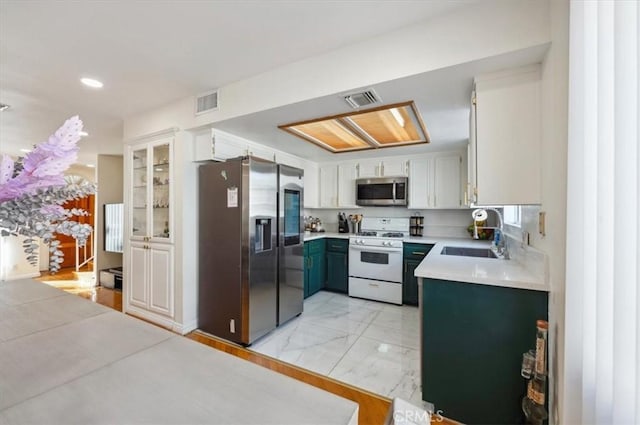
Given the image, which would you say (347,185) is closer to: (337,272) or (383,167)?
(383,167)

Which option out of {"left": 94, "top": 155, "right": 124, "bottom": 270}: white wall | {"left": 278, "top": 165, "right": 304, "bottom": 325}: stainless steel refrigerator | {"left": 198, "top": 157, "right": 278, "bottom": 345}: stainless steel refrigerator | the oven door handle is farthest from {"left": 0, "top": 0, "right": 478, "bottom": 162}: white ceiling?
{"left": 94, "top": 155, "right": 124, "bottom": 270}: white wall

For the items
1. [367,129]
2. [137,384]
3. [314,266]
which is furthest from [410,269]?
[137,384]

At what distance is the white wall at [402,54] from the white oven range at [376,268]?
2360 millimetres

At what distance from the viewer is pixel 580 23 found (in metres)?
0.92

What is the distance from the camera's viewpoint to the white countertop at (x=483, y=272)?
1.50m

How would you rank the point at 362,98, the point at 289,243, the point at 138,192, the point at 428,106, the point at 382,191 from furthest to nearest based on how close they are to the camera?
the point at 382,191, the point at 138,192, the point at 289,243, the point at 428,106, the point at 362,98

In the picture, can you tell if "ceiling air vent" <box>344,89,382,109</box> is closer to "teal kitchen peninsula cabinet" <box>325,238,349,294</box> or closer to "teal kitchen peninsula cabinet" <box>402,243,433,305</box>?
"teal kitchen peninsula cabinet" <box>402,243,433,305</box>

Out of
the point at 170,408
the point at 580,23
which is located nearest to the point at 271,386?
the point at 170,408

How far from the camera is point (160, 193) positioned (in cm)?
310

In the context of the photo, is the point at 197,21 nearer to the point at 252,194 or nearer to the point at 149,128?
the point at 252,194

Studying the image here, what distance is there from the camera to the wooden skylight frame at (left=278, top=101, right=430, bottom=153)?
242cm

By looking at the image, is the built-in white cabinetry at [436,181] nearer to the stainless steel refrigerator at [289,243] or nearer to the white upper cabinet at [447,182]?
the white upper cabinet at [447,182]

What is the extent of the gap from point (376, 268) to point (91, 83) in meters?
3.67

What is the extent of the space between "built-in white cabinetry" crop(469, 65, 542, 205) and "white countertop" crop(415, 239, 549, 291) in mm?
443
